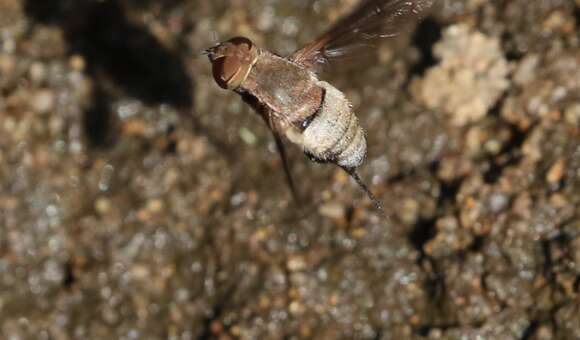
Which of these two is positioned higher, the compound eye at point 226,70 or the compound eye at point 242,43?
the compound eye at point 242,43

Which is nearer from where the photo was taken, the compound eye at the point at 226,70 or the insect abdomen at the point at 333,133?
the compound eye at the point at 226,70

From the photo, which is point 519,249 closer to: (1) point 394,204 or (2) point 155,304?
(1) point 394,204

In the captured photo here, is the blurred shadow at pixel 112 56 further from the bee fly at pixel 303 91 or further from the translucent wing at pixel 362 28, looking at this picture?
the bee fly at pixel 303 91

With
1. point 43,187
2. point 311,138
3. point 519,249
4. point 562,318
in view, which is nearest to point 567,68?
point 519,249

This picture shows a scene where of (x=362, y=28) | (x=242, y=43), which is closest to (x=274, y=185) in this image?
(x=362, y=28)

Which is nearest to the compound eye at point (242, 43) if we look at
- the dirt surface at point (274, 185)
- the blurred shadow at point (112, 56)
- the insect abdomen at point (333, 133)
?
the insect abdomen at point (333, 133)

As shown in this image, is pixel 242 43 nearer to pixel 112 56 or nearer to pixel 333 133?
pixel 333 133

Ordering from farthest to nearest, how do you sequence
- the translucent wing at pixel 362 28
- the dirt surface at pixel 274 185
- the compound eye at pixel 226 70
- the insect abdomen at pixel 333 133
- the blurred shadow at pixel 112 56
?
the blurred shadow at pixel 112 56, the dirt surface at pixel 274 185, the translucent wing at pixel 362 28, the insect abdomen at pixel 333 133, the compound eye at pixel 226 70
